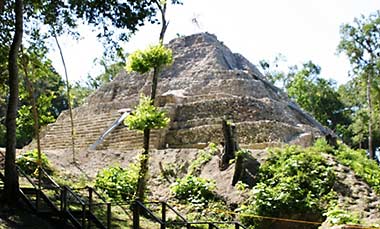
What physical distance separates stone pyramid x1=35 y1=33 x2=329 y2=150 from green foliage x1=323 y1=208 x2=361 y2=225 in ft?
20.2

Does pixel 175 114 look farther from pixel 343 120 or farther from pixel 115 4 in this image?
pixel 343 120

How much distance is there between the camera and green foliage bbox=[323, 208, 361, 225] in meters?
9.02

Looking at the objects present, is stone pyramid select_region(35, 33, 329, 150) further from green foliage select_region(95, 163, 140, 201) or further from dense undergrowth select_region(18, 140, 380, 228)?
green foliage select_region(95, 163, 140, 201)

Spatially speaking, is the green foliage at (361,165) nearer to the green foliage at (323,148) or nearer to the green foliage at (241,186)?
the green foliage at (323,148)

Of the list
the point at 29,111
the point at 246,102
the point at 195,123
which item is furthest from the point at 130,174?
the point at 246,102

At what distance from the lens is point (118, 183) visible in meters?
12.0

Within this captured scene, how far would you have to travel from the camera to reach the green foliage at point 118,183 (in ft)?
38.0

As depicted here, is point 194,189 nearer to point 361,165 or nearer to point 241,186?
point 241,186

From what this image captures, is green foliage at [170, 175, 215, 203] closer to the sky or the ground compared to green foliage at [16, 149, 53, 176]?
closer to the ground

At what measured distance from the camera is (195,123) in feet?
57.9

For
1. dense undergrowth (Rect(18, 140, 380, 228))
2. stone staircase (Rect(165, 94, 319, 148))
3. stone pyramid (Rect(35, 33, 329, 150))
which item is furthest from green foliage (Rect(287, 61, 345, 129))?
dense undergrowth (Rect(18, 140, 380, 228))

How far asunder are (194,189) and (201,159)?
181cm

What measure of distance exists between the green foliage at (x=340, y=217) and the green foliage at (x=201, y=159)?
4.39m

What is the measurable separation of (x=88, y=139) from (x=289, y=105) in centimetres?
908
